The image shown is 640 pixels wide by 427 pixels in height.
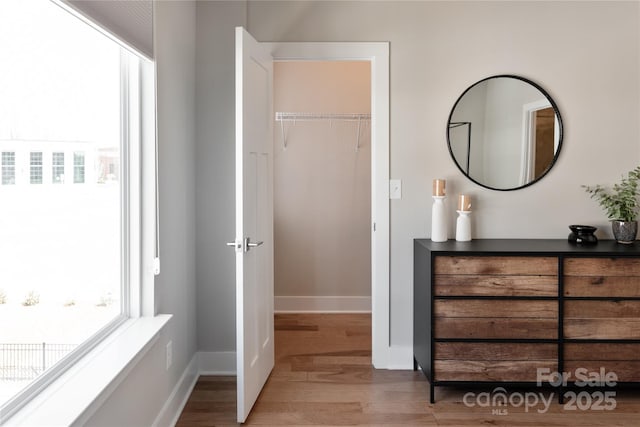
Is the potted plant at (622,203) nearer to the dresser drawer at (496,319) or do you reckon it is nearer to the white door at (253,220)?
the dresser drawer at (496,319)

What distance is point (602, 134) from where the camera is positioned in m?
3.29

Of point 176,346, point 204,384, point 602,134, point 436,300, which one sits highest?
point 602,134

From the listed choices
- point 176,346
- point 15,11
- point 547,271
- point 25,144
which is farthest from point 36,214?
point 547,271

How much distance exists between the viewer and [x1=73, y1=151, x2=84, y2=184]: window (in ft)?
6.05

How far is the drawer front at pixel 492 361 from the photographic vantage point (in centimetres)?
286

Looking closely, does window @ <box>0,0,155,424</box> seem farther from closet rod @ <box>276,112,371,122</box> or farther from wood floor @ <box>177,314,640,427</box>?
closet rod @ <box>276,112,371,122</box>

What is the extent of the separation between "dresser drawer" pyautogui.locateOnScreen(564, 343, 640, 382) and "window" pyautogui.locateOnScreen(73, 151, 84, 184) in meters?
2.49

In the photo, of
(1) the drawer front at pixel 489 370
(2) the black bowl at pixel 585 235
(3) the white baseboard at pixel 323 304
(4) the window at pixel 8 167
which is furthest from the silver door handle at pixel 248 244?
(3) the white baseboard at pixel 323 304

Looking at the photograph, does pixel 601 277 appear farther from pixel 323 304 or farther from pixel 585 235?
pixel 323 304

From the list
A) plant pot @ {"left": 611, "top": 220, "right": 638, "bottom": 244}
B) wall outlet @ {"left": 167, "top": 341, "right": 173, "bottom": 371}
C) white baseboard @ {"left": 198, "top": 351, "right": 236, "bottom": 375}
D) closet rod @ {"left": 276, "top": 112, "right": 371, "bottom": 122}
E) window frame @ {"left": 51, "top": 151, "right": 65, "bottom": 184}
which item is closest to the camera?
window frame @ {"left": 51, "top": 151, "right": 65, "bottom": 184}

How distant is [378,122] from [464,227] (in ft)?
2.69

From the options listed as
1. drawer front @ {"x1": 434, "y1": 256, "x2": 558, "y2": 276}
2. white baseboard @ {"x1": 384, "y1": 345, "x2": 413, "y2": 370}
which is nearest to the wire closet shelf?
white baseboard @ {"x1": 384, "y1": 345, "x2": 413, "y2": 370}

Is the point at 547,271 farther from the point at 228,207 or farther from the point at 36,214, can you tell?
the point at 36,214

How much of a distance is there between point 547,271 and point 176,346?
6.47 feet
